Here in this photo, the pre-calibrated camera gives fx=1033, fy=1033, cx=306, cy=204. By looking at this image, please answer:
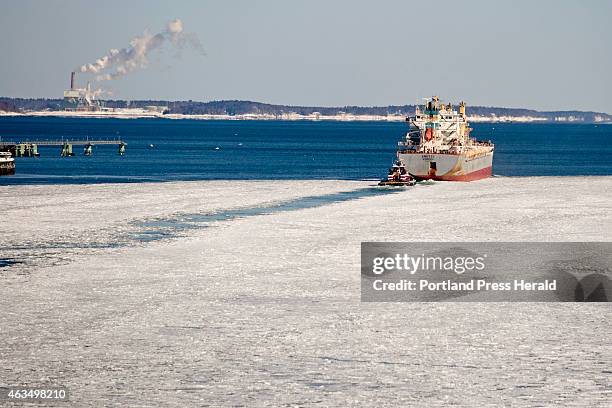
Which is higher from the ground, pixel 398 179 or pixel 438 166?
pixel 438 166

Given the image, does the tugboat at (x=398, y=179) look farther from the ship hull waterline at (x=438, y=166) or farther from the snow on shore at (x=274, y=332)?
the snow on shore at (x=274, y=332)

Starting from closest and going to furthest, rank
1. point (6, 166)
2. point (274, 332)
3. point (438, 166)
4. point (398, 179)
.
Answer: point (274, 332) < point (398, 179) < point (438, 166) < point (6, 166)

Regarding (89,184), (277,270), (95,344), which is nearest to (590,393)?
(95,344)

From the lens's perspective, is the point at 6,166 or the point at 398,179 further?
the point at 6,166

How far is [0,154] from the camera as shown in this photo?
8644 cm

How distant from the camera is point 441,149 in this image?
85125 mm

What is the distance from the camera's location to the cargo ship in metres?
80.1

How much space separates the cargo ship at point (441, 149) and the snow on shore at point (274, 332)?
130ft

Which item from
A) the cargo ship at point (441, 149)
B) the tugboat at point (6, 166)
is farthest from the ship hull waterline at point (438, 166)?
the tugboat at point (6, 166)

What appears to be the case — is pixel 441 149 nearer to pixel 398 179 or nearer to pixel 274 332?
pixel 398 179

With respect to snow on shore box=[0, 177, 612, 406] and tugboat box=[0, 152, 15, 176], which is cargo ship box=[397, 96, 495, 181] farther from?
snow on shore box=[0, 177, 612, 406]

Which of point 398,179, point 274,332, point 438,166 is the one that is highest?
point 274,332

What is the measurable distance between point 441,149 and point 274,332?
6433 cm

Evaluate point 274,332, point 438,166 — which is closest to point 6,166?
point 438,166
